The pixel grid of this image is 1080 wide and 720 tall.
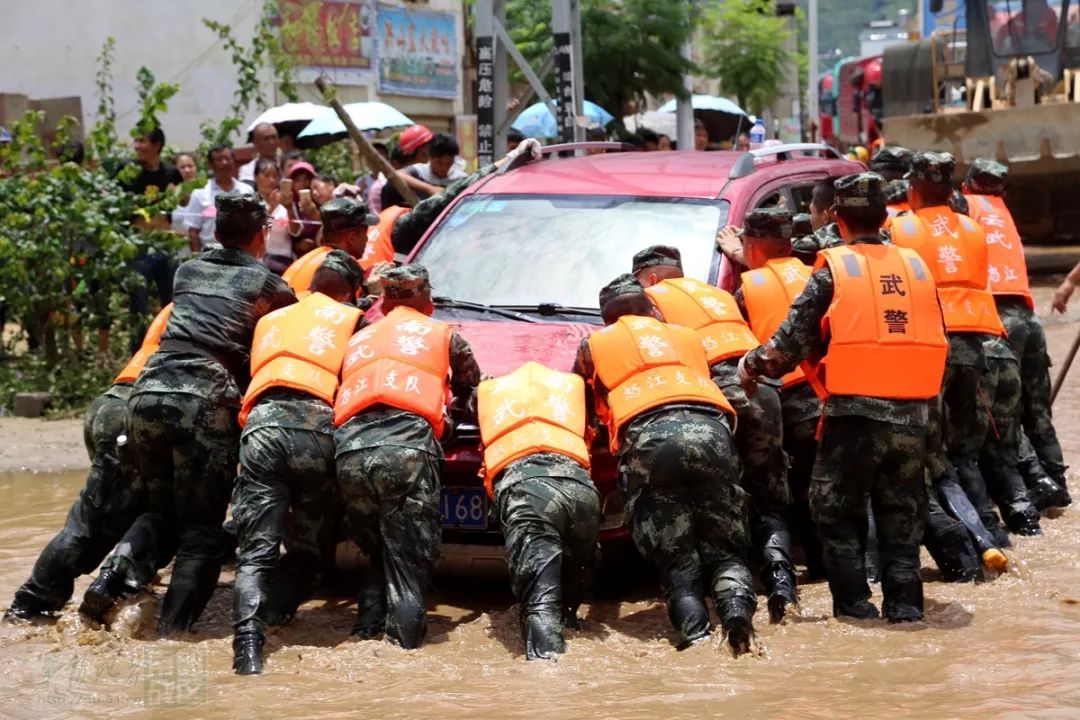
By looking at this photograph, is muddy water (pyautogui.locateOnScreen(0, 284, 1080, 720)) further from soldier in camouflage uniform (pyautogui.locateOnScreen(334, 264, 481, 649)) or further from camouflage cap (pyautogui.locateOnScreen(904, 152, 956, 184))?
camouflage cap (pyautogui.locateOnScreen(904, 152, 956, 184))

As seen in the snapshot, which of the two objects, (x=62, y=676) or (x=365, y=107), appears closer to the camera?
(x=62, y=676)

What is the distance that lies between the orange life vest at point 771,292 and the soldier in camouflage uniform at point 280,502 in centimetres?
205

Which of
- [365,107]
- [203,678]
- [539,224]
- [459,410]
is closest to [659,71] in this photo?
[365,107]

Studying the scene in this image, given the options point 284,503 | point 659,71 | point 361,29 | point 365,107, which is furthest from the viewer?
point 361,29

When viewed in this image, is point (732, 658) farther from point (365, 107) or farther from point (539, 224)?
point (365, 107)

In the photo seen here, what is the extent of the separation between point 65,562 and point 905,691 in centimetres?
353

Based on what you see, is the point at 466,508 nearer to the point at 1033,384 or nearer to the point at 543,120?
the point at 1033,384

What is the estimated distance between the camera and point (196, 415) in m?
6.78

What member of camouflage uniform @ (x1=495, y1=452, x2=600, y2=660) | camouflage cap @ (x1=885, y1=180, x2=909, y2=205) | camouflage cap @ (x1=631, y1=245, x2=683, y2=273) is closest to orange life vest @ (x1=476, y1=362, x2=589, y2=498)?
camouflage uniform @ (x1=495, y1=452, x2=600, y2=660)

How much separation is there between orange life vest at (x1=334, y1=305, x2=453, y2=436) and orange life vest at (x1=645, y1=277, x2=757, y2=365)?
41.3 inches

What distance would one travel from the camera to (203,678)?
6.17 m

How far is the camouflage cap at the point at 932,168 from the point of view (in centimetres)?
812

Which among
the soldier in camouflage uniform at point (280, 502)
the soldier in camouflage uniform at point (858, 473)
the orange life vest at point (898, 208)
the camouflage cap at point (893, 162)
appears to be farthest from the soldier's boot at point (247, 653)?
the camouflage cap at point (893, 162)

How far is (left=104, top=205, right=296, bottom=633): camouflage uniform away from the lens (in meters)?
6.79
